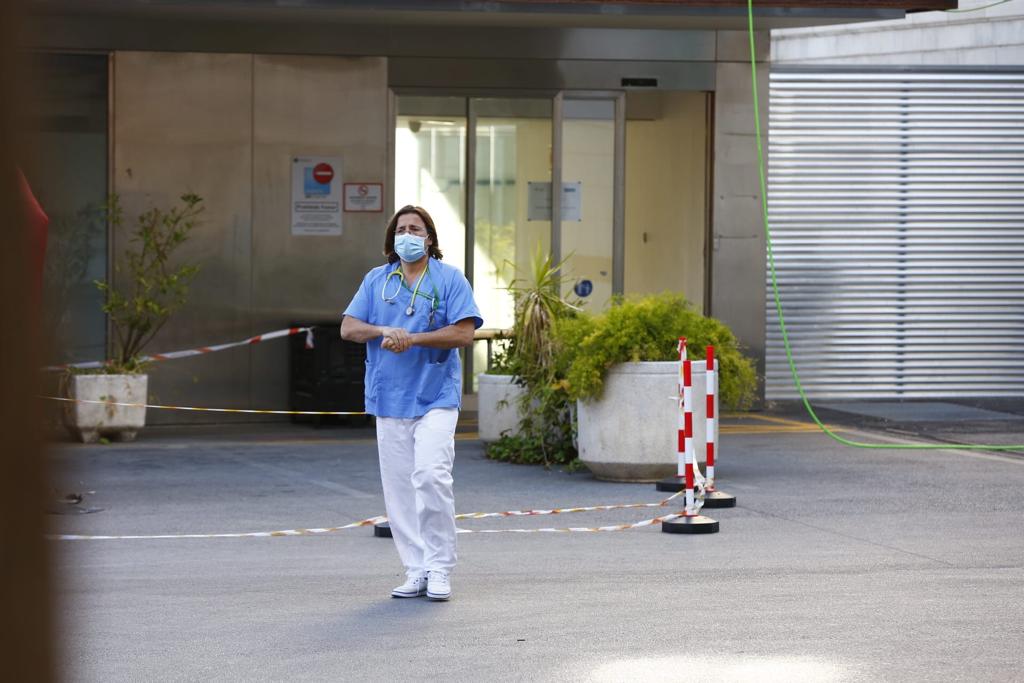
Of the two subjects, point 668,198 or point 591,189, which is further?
point 668,198

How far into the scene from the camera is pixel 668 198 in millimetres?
18234

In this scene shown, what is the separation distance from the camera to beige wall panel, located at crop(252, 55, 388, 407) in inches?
605

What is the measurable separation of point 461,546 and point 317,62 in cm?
843

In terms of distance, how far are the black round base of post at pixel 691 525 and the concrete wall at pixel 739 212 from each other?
822 centimetres

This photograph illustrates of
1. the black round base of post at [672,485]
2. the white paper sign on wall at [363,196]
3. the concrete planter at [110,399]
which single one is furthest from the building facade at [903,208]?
the concrete planter at [110,399]

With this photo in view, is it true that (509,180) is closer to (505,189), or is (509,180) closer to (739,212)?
(505,189)

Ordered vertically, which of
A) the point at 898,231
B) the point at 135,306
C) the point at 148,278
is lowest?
the point at 135,306

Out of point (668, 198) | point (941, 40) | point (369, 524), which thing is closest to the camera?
point (369, 524)

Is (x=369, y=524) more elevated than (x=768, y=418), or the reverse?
(x=768, y=418)

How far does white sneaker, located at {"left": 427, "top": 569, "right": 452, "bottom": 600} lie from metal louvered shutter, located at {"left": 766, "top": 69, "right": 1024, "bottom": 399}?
1136cm

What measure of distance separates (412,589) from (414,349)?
42.8 inches

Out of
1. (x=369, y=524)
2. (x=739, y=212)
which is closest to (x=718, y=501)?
(x=369, y=524)

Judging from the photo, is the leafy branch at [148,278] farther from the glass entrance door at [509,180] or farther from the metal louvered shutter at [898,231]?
the metal louvered shutter at [898,231]

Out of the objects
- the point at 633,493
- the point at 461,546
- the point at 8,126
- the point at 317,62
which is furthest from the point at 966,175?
the point at 8,126
